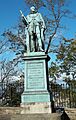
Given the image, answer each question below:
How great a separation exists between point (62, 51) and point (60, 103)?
10.1m

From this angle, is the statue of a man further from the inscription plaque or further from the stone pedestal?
the inscription plaque

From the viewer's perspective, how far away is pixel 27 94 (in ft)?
35.0

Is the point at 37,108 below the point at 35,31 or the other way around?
below

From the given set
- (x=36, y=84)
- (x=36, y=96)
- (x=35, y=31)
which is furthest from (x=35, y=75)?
(x=35, y=31)

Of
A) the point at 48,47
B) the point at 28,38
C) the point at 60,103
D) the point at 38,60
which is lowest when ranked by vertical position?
the point at 60,103

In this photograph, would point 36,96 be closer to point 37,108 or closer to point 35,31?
point 37,108

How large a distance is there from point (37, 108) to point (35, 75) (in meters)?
1.46

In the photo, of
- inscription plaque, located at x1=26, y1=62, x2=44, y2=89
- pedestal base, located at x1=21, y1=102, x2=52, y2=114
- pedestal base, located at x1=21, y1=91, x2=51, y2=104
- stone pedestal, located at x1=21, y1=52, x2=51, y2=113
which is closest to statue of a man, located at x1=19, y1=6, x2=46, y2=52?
stone pedestal, located at x1=21, y1=52, x2=51, y2=113

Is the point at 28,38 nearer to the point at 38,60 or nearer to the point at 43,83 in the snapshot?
the point at 38,60

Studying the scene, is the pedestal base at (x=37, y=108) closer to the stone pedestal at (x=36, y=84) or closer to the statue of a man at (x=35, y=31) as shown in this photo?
the stone pedestal at (x=36, y=84)

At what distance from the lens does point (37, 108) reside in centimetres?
1030

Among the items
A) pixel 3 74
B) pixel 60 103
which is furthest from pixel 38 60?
pixel 3 74

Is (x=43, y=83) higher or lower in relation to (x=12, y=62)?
lower

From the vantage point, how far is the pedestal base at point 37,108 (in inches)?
403
